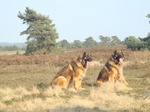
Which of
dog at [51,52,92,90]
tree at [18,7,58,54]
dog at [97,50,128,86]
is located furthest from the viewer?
tree at [18,7,58,54]

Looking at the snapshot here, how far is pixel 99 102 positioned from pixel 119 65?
16.8 ft

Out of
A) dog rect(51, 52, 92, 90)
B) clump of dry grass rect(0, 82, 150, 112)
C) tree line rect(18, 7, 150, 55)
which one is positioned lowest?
clump of dry grass rect(0, 82, 150, 112)

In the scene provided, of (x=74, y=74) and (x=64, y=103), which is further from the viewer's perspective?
(x=74, y=74)

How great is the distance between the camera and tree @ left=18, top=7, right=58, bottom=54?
5000 centimetres

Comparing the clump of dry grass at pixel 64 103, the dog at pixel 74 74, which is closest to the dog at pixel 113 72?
the dog at pixel 74 74

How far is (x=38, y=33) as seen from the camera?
5028 centimetres

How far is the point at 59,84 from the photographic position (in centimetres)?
1441

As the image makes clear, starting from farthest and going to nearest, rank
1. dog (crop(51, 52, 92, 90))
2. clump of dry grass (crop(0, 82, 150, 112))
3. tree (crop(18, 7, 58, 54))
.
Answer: tree (crop(18, 7, 58, 54))
dog (crop(51, 52, 92, 90))
clump of dry grass (crop(0, 82, 150, 112))

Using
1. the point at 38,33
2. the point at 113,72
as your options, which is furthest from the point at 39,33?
the point at 113,72

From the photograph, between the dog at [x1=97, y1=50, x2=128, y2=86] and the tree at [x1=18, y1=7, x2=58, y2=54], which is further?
the tree at [x1=18, y1=7, x2=58, y2=54]

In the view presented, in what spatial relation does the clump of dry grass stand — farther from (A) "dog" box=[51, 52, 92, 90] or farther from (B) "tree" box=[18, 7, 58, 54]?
(B) "tree" box=[18, 7, 58, 54]

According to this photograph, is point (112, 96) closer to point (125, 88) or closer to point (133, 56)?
point (125, 88)

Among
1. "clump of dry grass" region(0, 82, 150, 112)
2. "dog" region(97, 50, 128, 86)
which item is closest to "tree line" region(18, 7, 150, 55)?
"dog" region(97, 50, 128, 86)

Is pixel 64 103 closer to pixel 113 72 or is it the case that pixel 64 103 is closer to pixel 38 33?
pixel 113 72
